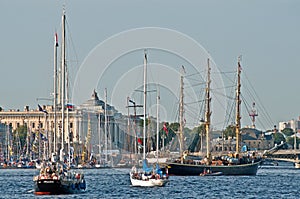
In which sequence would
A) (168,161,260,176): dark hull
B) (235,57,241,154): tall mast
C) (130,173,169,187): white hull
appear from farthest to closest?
(235,57,241,154): tall mast < (168,161,260,176): dark hull < (130,173,169,187): white hull

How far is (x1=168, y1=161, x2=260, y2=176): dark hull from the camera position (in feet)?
496

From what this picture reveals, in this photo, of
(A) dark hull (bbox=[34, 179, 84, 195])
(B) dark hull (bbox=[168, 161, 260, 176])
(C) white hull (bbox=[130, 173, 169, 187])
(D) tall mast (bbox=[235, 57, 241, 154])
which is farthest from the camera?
(D) tall mast (bbox=[235, 57, 241, 154])

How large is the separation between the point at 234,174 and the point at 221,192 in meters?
49.6

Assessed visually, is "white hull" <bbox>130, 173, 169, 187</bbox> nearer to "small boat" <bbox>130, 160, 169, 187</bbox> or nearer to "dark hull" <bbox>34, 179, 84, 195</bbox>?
"small boat" <bbox>130, 160, 169, 187</bbox>

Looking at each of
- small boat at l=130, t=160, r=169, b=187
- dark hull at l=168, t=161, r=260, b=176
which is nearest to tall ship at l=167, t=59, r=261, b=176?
dark hull at l=168, t=161, r=260, b=176

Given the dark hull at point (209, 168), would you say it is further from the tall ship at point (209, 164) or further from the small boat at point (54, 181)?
the small boat at point (54, 181)

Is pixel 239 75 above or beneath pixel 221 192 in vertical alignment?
above

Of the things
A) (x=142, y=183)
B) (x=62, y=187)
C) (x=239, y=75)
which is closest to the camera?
(x=62, y=187)

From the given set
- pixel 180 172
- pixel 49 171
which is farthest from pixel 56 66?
pixel 180 172

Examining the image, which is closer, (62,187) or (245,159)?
(62,187)

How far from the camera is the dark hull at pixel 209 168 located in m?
151

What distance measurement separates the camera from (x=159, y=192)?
102m

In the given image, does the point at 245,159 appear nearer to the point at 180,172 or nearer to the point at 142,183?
the point at 180,172

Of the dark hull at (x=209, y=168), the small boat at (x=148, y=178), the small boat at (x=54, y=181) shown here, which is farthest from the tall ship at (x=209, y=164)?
the small boat at (x=54, y=181)
